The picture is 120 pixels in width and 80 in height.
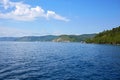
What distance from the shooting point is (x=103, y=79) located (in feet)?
139

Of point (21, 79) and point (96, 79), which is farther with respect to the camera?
point (96, 79)

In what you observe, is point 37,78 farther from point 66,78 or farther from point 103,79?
point 103,79

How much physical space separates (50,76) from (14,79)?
801 centimetres

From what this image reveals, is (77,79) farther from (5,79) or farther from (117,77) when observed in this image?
(5,79)

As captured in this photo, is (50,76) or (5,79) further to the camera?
(50,76)

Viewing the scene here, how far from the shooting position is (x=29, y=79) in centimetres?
3984

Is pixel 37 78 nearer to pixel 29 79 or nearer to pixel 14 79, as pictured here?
pixel 29 79

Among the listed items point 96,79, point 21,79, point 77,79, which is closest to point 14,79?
point 21,79

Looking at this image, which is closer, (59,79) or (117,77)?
(59,79)

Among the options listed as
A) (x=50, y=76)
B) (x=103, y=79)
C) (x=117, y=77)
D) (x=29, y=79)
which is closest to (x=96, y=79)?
(x=103, y=79)

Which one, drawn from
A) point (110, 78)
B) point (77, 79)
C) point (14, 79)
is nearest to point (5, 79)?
point (14, 79)

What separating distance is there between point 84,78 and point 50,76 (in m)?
7.10

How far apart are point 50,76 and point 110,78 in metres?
12.5

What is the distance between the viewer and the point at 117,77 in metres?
44.3
